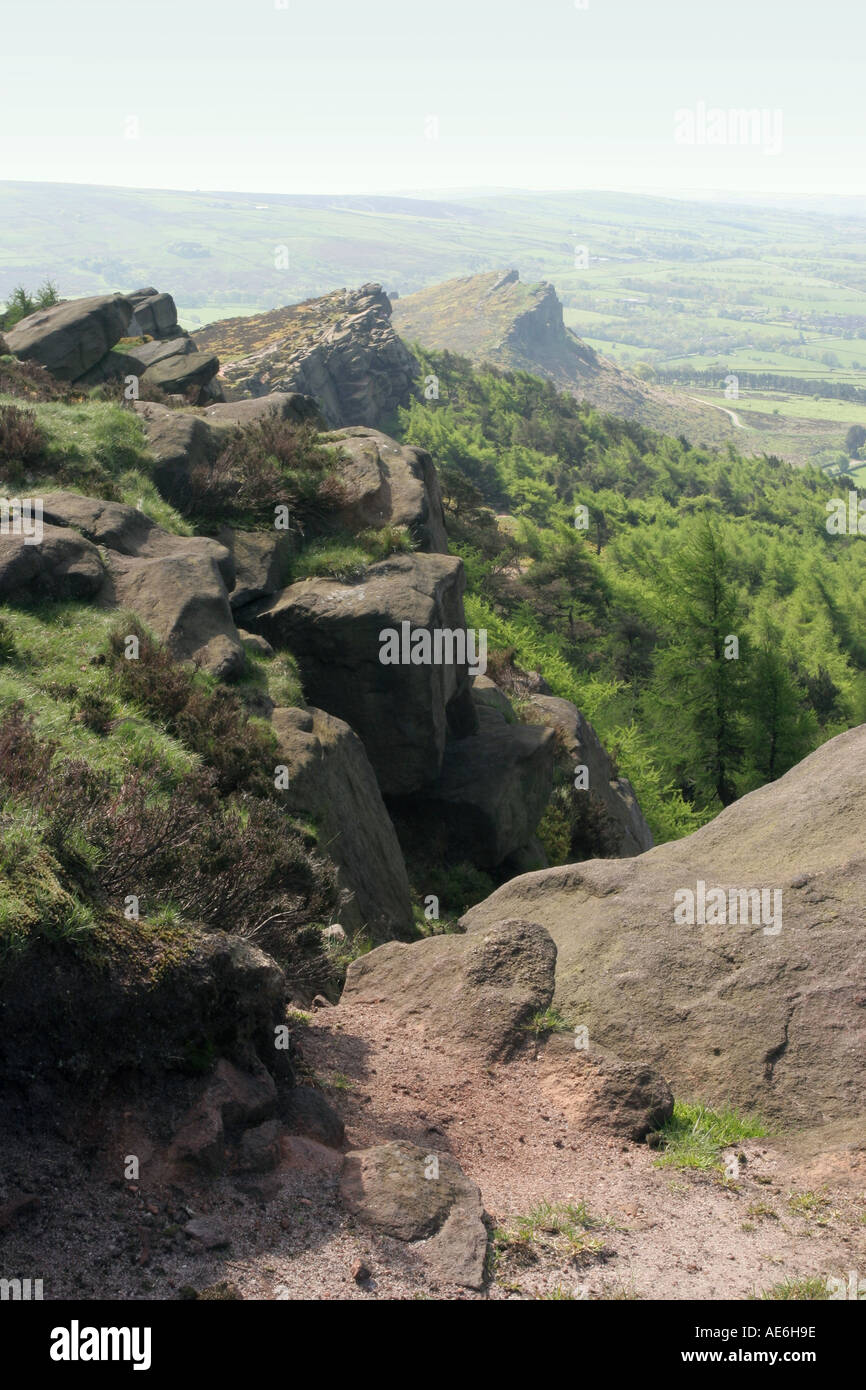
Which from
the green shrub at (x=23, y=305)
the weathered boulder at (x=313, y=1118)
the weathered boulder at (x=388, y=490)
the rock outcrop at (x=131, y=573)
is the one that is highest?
the green shrub at (x=23, y=305)

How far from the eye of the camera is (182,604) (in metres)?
14.2

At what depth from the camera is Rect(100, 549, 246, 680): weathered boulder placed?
544 inches

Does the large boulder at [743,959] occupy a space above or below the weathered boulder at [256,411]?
below

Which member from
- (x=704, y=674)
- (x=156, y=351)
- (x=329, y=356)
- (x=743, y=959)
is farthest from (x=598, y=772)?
(x=329, y=356)

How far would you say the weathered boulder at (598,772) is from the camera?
2430 cm

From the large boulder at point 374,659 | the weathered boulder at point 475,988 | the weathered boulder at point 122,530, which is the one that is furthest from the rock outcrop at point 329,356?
the weathered boulder at point 475,988

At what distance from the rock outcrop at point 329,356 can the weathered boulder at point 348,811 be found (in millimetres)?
59327

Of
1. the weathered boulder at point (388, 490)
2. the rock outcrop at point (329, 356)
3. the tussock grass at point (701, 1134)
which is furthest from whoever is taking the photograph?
the rock outcrop at point (329, 356)

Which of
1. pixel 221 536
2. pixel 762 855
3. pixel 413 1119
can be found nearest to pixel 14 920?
pixel 413 1119

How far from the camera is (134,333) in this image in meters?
38.2

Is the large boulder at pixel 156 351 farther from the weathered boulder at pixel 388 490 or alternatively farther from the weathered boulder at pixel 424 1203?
the weathered boulder at pixel 424 1203

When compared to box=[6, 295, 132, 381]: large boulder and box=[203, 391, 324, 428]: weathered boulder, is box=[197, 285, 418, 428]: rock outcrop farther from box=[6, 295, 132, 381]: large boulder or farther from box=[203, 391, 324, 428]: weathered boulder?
box=[203, 391, 324, 428]: weathered boulder

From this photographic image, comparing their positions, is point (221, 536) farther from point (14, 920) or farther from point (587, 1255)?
point (587, 1255)

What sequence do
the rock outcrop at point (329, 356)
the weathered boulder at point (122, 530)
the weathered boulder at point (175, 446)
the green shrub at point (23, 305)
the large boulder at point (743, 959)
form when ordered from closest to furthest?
1. the large boulder at point (743, 959)
2. the weathered boulder at point (122, 530)
3. the weathered boulder at point (175, 446)
4. the green shrub at point (23, 305)
5. the rock outcrop at point (329, 356)
